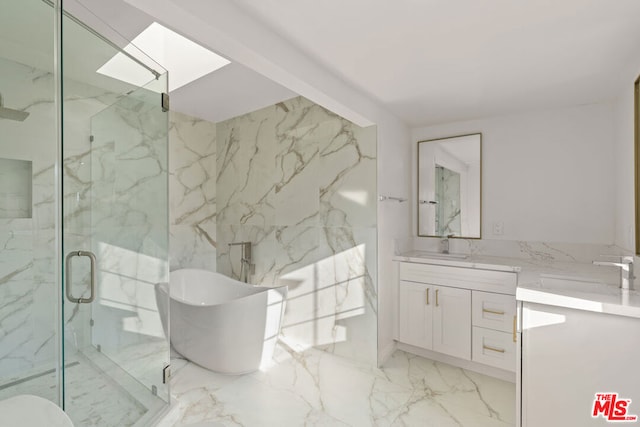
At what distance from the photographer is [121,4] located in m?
1.59

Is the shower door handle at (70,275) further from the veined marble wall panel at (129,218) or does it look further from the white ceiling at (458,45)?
the white ceiling at (458,45)

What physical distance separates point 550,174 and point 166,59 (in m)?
3.26

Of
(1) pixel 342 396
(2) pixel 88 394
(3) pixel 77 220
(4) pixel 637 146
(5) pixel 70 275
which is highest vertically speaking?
(4) pixel 637 146

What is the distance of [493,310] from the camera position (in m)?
2.46

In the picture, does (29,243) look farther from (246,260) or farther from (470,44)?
(470,44)

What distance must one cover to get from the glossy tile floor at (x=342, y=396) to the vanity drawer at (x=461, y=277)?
75 centimetres

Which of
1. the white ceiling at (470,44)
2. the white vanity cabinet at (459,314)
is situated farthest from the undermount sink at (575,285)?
the white ceiling at (470,44)

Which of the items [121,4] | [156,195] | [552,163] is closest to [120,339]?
[156,195]

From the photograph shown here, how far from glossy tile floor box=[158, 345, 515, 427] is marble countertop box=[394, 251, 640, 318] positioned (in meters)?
0.93

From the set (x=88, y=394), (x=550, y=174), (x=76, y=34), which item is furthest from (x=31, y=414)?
(x=550, y=174)

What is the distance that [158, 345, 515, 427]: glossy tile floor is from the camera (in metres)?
2.00

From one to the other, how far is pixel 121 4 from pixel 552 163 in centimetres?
327

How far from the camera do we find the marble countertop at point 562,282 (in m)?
1.40

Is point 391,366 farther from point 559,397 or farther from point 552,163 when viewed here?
point 552,163
